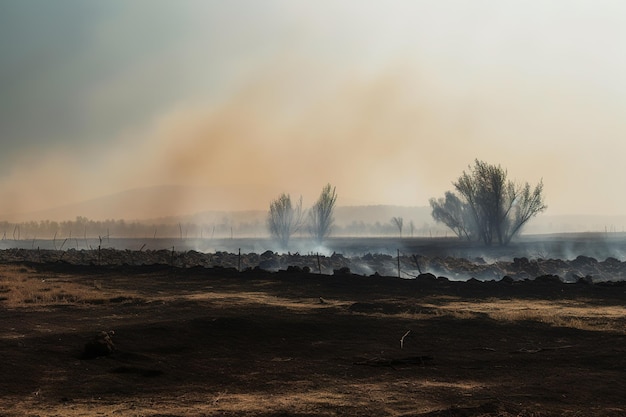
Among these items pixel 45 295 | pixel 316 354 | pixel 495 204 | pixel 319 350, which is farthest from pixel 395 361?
pixel 495 204

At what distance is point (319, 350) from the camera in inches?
631

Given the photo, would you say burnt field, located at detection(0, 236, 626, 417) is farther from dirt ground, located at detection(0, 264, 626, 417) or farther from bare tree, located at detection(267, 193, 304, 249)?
→ bare tree, located at detection(267, 193, 304, 249)

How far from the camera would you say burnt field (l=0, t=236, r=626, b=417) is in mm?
10859

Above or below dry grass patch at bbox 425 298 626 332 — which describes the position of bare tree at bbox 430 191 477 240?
above

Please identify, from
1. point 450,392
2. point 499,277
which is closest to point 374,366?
point 450,392

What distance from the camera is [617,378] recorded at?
12625 mm

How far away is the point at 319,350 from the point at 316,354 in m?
0.44

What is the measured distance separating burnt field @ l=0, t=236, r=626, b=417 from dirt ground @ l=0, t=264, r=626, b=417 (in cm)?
6

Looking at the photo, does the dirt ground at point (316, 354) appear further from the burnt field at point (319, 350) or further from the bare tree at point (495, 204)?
the bare tree at point (495, 204)

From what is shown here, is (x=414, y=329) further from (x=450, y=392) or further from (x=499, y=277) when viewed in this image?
(x=499, y=277)

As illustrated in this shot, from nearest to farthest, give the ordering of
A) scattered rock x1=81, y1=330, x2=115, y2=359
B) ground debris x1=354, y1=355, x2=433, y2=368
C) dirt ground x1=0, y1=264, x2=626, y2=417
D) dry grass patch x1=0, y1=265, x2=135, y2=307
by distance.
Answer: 1. dirt ground x1=0, y1=264, x2=626, y2=417
2. ground debris x1=354, y1=355, x2=433, y2=368
3. scattered rock x1=81, y1=330, x2=115, y2=359
4. dry grass patch x1=0, y1=265, x2=135, y2=307

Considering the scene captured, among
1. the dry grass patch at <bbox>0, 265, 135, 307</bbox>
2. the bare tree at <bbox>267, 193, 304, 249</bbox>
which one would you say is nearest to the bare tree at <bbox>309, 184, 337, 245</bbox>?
the bare tree at <bbox>267, 193, 304, 249</bbox>

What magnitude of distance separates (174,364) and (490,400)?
24.5 feet

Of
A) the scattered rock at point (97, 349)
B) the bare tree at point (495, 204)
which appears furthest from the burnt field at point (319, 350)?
the bare tree at point (495, 204)
